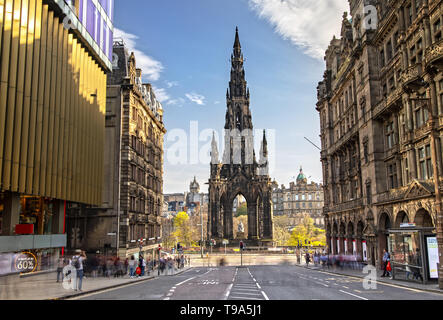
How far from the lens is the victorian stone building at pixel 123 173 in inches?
1506

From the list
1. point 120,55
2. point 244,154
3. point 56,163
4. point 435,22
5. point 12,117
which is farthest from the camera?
point 244,154

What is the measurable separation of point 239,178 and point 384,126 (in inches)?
2352

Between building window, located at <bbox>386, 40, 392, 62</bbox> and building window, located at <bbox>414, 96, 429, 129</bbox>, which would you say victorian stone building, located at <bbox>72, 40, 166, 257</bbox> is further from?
building window, located at <bbox>414, 96, 429, 129</bbox>

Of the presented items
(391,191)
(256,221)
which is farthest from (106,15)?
(256,221)

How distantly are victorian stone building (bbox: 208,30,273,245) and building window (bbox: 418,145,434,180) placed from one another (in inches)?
2452

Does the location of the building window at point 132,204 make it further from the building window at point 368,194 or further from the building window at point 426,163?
the building window at point 426,163

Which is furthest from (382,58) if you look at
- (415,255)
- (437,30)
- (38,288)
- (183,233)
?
(183,233)

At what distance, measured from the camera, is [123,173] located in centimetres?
3941

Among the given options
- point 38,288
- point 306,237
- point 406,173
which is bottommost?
point 306,237

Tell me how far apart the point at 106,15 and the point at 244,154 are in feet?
209

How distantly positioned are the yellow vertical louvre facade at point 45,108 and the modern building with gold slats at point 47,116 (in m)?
0.06

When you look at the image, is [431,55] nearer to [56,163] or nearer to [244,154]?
[56,163]

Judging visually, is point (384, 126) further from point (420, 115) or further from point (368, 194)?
point (420, 115)
